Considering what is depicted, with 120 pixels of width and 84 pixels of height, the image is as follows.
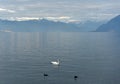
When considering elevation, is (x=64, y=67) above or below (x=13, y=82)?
above

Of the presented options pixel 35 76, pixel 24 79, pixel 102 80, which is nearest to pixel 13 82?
pixel 24 79

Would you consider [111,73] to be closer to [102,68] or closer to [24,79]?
[102,68]

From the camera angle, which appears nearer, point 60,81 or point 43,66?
point 60,81

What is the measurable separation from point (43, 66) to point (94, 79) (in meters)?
29.3

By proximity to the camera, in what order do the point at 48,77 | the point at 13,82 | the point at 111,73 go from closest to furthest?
1. the point at 13,82
2. the point at 48,77
3. the point at 111,73

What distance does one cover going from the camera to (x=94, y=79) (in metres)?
83.8

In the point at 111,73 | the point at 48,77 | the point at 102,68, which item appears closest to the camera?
the point at 48,77

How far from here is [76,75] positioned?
297 ft

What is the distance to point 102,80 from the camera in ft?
271

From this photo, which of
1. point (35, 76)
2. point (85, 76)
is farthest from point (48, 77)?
point (85, 76)

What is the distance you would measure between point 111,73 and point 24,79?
95.7 ft

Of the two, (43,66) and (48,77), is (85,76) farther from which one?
(43,66)

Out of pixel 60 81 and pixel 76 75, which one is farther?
pixel 76 75

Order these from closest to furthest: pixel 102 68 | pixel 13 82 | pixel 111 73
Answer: pixel 13 82 → pixel 111 73 → pixel 102 68
